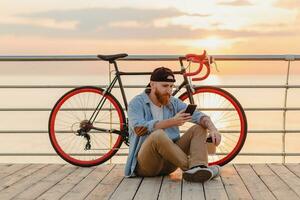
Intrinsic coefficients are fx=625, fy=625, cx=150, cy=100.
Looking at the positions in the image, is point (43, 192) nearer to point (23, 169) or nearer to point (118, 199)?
point (118, 199)

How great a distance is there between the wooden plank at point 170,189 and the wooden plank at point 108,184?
0.35m

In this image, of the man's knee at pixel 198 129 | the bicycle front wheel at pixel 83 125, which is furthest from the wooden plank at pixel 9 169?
the man's knee at pixel 198 129

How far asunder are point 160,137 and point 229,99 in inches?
41.2

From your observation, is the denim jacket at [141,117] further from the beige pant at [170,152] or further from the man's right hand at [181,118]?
the man's right hand at [181,118]

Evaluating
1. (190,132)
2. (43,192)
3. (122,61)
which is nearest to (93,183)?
(43,192)

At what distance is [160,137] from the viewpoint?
4695 mm

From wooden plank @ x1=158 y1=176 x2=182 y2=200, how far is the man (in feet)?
0.34

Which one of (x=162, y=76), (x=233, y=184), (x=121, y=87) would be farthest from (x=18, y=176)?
(x=233, y=184)

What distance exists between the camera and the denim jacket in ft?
15.9

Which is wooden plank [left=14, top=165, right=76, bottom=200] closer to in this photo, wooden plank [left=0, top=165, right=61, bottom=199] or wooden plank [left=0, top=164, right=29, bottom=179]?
wooden plank [left=0, top=165, right=61, bottom=199]

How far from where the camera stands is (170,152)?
4.71 metres

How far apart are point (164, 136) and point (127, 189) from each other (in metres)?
0.51

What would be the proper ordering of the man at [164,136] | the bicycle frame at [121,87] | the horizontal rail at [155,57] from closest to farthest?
the man at [164,136] < the bicycle frame at [121,87] < the horizontal rail at [155,57]

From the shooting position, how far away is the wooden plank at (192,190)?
4.20m
